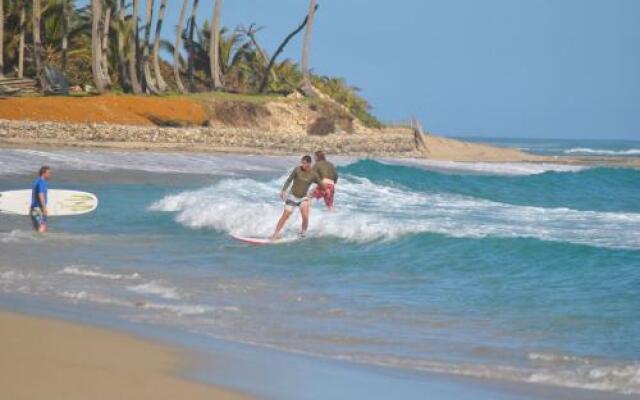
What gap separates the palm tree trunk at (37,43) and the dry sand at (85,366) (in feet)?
105

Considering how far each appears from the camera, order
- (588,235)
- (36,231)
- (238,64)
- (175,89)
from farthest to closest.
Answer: (238,64), (175,89), (588,235), (36,231)

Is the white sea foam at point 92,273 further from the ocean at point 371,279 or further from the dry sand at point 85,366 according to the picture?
the dry sand at point 85,366

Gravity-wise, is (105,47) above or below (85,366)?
above

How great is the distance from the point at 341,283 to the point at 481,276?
5.44 feet

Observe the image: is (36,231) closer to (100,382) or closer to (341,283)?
(341,283)

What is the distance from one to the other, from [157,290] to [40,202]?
518 cm

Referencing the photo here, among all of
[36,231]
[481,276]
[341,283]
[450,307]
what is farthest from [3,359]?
[36,231]

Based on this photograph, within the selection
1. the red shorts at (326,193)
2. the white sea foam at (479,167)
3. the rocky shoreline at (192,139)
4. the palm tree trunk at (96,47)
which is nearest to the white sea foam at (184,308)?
the red shorts at (326,193)

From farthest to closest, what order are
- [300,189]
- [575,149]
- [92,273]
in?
1. [575,149]
2. [300,189]
3. [92,273]

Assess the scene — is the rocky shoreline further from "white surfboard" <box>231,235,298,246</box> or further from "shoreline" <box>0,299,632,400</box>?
"shoreline" <box>0,299,632,400</box>

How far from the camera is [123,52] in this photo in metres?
45.5

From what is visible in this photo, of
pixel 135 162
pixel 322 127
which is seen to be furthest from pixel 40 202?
pixel 322 127

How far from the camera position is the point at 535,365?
8.64 meters

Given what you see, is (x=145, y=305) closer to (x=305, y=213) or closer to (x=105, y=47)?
(x=305, y=213)
